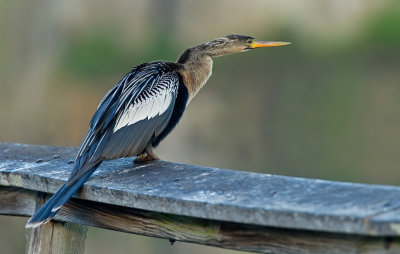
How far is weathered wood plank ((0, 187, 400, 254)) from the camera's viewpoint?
195cm

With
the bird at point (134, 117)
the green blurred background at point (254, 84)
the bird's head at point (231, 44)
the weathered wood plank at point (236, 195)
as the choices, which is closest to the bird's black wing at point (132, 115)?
the bird at point (134, 117)

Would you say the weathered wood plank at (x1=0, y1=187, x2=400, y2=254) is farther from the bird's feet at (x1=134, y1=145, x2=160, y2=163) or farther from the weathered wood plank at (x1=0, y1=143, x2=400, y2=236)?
the bird's feet at (x1=134, y1=145, x2=160, y2=163)

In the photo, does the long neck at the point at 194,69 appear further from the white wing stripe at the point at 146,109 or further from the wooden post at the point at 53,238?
the wooden post at the point at 53,238

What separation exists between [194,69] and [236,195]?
187cm

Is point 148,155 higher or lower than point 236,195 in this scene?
lower

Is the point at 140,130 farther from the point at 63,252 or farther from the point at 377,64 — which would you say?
the point at 377,64

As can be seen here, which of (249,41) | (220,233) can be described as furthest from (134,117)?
(249,41)

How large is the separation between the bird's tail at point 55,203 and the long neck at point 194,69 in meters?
Answer: 1.25

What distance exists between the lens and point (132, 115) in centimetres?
326

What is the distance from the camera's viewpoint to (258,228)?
2146 mm

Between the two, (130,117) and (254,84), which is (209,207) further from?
(254,84)

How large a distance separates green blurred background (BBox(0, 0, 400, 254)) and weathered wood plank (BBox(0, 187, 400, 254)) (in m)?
7.89

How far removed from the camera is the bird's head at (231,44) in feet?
13.5

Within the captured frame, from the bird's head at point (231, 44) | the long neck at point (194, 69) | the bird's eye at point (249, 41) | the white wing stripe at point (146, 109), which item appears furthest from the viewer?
the bird's eye at point (249, 41)
